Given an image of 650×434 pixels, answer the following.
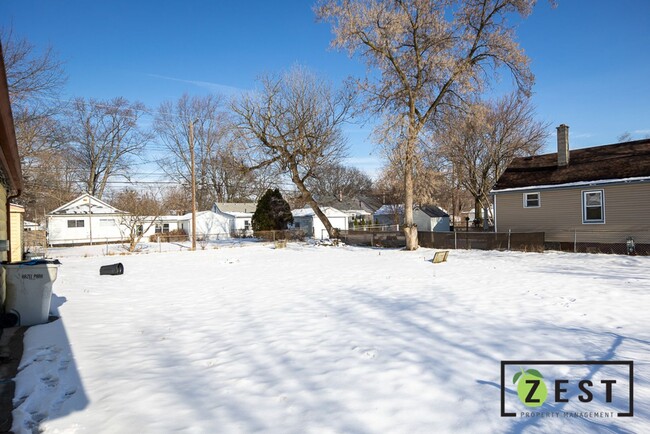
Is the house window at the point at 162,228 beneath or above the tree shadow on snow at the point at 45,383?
above

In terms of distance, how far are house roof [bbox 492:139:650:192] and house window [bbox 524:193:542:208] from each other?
1.70ft

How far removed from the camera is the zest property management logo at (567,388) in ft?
11.1

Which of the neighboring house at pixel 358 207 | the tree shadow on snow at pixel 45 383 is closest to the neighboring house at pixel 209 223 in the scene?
the neighboring house at pixel 358 207

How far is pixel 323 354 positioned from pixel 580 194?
17.8 m

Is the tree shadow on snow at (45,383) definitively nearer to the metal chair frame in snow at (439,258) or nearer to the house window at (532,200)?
the metal chair frame in snow at (439,258)

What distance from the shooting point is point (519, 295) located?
8.09 m

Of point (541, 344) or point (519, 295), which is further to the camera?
point (519, 295)

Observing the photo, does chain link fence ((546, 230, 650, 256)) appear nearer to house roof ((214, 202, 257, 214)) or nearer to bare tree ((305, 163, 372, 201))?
house roof ((214, 202, 257, 214))

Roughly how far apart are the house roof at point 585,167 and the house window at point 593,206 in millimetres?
680

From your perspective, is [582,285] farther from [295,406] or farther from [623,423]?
[295,406]

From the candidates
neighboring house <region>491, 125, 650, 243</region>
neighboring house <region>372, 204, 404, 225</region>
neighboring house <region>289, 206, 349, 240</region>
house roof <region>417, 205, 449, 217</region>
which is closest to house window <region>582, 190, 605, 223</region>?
neighboring house <region>491, 125, 650, 243</region>

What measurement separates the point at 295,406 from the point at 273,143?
929 inches

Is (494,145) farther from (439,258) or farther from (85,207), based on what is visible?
(85,207)

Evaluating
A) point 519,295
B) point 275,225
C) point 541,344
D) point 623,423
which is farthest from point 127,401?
point 275,225
